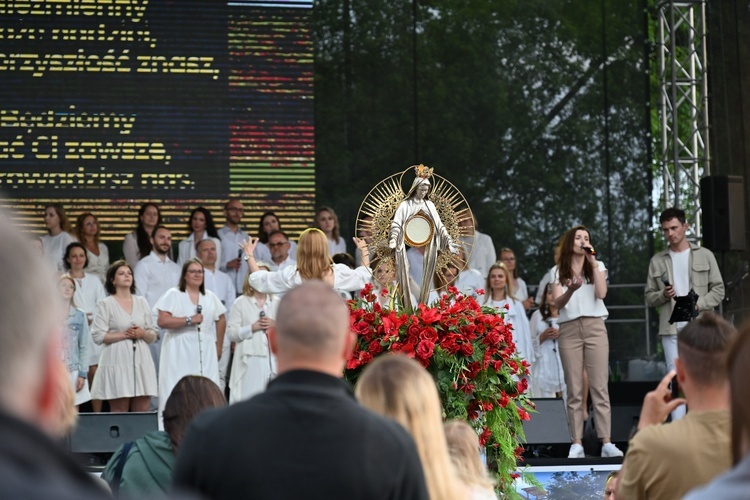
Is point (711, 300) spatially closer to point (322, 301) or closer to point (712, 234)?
point (712, 234)

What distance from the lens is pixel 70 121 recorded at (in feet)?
44.2

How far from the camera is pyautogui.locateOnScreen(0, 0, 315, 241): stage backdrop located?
13383mm

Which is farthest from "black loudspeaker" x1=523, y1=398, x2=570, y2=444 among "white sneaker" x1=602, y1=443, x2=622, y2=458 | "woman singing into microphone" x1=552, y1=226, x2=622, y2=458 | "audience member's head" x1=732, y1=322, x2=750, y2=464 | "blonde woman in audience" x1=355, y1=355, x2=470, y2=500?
"audience member's head" x1=732, y1=322, x2=750, y2=464

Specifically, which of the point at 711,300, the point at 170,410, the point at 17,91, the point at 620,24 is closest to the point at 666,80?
the point at 620,24

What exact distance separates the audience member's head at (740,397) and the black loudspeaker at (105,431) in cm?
720

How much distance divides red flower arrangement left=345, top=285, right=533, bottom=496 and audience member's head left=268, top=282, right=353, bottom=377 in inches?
131

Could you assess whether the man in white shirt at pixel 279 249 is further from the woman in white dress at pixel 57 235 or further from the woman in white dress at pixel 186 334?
the woman in white dress at pixel 57 235

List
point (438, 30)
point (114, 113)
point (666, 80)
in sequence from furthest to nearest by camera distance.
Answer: point (438, 30)
point (114, 113)
point (666, 80)

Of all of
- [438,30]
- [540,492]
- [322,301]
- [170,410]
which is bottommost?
[540,492]

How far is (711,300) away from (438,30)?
635cm

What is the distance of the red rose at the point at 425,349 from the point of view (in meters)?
5.81

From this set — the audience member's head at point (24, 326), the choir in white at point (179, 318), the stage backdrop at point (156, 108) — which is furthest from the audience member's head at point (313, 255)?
the stage backdrop at point (156, 108)

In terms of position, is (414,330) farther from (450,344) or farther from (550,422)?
(550,422)

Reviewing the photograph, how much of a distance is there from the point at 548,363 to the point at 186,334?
3.33 m
